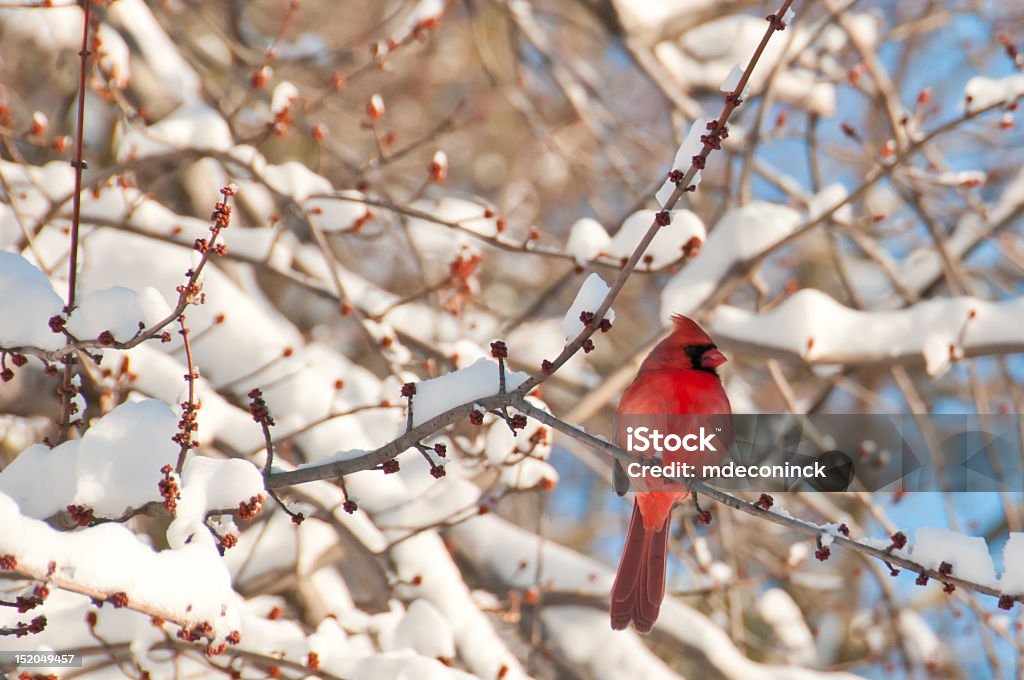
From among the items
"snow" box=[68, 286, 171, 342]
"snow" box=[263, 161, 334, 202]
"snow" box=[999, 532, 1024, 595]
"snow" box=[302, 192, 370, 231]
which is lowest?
"snow" box=[999, 532, 1024, 595]

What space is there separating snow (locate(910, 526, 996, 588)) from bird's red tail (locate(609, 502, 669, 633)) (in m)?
1.21

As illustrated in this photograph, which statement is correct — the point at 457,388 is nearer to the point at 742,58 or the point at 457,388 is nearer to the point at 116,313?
the point at 116,313

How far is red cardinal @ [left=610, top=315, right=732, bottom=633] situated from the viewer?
2.87 meters

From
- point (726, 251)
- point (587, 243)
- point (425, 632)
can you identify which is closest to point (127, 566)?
point (425, 632)

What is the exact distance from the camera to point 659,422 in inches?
111

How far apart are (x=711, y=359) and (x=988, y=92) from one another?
45.8 inches

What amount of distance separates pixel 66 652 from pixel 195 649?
0.35m

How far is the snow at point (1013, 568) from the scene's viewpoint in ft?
5.87

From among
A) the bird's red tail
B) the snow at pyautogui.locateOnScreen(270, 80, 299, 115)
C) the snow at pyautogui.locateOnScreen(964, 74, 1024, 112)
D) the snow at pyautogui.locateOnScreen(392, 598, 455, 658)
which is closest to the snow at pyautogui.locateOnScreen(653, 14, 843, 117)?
the snow at pyautogui.locateOnScreen(964, 74, 1024, 112)

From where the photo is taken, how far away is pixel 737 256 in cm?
354

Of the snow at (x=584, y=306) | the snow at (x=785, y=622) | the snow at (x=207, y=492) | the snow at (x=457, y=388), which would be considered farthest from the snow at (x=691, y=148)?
the snow at (x=785, y=622)

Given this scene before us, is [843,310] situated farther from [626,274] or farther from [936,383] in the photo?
[936,383]

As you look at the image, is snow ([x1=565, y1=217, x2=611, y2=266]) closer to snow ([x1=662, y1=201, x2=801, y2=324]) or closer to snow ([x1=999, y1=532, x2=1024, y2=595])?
snow ([x1=662, y1=201, x2=801, y2=324])

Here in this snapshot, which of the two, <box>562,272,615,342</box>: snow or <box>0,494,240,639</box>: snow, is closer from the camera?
<box>0,494,240,639</box>: snow
